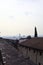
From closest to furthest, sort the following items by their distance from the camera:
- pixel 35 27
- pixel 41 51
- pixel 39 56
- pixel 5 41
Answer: pixel 41 51 → pixel 39 56 → pixel 35 27 → pixel 5 41

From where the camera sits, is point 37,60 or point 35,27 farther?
point 35,27

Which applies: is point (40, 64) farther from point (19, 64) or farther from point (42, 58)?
point (19, 64)

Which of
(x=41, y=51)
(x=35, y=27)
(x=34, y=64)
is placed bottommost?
(x=34, y=64)

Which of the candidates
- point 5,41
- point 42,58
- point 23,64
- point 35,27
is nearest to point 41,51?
point 42,58

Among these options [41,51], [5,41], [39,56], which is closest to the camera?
[41,51]

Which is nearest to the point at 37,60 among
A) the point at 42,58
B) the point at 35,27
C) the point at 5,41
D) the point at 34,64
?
the point at 34,64

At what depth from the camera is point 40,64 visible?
14930 millimetres

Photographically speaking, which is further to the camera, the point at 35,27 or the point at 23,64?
the point at 35,27

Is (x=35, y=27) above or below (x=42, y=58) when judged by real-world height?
above

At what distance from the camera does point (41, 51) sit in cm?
1416

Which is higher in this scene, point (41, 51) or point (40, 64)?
point (41, 51)

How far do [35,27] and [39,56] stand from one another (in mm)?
24837

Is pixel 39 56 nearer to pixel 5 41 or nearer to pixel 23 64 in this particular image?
pixel 23 64

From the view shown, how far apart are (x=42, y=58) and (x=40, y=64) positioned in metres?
0.72
